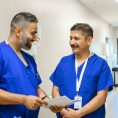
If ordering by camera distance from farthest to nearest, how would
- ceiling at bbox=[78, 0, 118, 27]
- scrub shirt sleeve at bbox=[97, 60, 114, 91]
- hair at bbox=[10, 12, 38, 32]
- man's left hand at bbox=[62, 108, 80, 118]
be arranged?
ceiling at bbox=[78, 0, 118, 27], scrub shirt sleeve at bbox=[97, 60, 114, 91], man's left hand at bbox=[62, 108, 80, 118], hair at bbox=[10, 12, 38, 32]

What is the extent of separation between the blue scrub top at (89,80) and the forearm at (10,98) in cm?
59

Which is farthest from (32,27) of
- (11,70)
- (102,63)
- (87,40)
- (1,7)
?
(1,7)

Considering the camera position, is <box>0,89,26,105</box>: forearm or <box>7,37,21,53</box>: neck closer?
<box>0,89,26,105</box>: forearm

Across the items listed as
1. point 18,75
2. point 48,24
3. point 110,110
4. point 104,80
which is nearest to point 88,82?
→ point 104,80

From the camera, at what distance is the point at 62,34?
4910 mm

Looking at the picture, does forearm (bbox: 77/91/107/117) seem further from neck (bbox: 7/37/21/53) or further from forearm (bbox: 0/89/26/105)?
neck (bbox: 7/37/21/53)

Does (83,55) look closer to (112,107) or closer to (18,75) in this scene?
(18,75)

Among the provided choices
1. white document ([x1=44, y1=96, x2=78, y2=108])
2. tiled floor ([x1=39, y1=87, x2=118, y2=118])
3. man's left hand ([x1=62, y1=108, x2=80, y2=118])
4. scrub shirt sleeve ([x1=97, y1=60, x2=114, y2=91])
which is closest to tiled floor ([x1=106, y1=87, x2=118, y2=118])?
tiled floor ([x1=39, y1=87, x2=118, y2=118])

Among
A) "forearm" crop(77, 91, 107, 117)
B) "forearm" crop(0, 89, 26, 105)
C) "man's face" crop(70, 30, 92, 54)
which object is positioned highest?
"man's face" crop(70, 30, 92, 54)

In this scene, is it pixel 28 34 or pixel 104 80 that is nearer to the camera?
pixel 28 34

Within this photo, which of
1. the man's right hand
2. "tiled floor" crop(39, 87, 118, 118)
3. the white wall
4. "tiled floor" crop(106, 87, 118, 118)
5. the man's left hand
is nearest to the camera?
the man's right hand

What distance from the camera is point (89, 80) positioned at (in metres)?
2.10

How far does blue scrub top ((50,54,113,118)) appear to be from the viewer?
210cm

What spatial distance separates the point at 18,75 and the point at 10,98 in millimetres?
197
